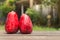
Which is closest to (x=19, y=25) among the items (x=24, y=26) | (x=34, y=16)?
(x=24, y=26)

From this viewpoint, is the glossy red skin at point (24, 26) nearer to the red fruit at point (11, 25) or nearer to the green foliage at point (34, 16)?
the red fruit at point (11, 25)

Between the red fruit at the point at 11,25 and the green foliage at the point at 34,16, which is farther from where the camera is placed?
the green foliage at the point at 34,16

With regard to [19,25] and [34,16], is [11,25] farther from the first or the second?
[34,16]

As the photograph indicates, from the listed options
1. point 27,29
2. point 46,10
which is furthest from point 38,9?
point 27,29

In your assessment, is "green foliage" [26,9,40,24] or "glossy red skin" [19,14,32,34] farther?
"green foliage" [26,9,40,24]

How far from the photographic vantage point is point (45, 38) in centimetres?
304

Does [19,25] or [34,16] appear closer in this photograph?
[19,25]

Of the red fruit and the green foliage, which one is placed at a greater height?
the red fruit

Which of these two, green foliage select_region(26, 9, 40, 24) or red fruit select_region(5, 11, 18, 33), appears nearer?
red fruit select_region(5, 11, 18, 33)

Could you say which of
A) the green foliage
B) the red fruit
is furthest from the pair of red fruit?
the green foliage

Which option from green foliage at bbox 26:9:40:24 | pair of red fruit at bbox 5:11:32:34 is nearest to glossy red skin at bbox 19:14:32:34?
pair of red fruit at bbox 5:11:32:34

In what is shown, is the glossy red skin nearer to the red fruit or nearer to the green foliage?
the red fruit

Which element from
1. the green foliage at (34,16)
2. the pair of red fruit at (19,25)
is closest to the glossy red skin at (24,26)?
the pair of red fruit at (19,25)

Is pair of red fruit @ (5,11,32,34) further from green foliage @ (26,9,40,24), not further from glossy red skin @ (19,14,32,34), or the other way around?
green foliage @ (26,9,40,24)
